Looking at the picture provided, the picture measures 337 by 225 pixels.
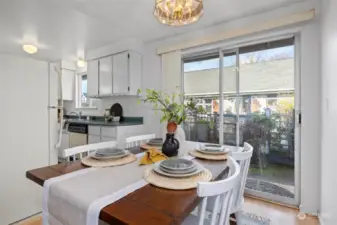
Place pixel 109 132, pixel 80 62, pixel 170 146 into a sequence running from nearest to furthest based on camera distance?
pixel 170 146, pixel 109 132, pixel 80 62

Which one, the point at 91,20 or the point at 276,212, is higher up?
the point at 91,20

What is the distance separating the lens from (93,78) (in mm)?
3936

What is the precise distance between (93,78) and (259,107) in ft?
10.4

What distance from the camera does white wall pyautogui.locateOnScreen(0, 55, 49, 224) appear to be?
180cm

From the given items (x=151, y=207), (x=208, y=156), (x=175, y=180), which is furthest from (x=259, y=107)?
(x=151, y=207)

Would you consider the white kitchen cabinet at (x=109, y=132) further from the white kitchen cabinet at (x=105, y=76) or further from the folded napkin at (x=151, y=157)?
the folded napkin at (x=151, y=157)

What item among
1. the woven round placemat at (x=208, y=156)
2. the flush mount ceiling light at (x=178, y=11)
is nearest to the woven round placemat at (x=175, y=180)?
the woven round placemat at (x=208, y=156)

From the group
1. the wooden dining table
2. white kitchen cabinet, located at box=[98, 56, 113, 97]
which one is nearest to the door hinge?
the wooden dining table

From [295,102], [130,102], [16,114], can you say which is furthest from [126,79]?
[295,102]

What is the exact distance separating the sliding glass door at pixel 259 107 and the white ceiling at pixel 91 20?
546mm

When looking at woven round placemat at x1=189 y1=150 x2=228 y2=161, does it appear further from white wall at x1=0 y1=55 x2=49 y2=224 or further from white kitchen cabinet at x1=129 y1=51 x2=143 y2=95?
white kitchen cabinet at x1=129 y1=51 x2=143 y2=95

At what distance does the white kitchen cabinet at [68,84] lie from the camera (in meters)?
4.82

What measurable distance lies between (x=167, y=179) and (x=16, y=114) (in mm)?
1792

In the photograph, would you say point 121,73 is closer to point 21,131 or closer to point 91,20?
point 91,20
